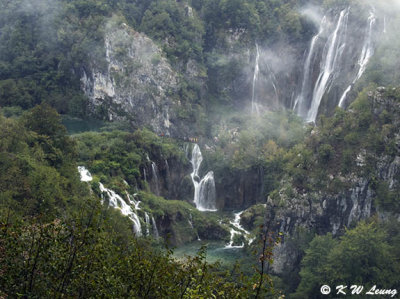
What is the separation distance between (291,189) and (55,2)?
1601 inches

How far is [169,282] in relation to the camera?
11.4 meters

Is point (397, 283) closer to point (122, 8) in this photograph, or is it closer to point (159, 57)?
point (159, 57)

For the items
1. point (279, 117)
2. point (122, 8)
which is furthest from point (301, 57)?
point (122, 8)

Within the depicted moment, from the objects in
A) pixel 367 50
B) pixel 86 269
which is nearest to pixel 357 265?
pixel 86 269

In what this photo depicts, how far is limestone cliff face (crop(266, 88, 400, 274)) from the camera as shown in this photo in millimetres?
30656

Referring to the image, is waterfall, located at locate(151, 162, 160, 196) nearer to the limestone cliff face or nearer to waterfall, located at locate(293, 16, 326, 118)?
the limestone cliff face

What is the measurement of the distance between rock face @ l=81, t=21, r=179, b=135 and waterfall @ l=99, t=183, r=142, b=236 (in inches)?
785

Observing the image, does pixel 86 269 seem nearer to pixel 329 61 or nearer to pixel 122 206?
pixel 122 206

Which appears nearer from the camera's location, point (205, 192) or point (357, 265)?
point (357, 265)

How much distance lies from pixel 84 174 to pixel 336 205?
16643mm

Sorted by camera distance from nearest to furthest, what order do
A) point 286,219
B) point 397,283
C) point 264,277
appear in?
point 264,277, point 397,283, point 286,219

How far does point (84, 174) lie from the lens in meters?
32.9

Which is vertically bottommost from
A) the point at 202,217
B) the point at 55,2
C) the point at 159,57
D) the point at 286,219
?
the point at 202,217

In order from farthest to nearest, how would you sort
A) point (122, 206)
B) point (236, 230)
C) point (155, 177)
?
point (155, 177) < point (236, 230) < point (122, 206)
